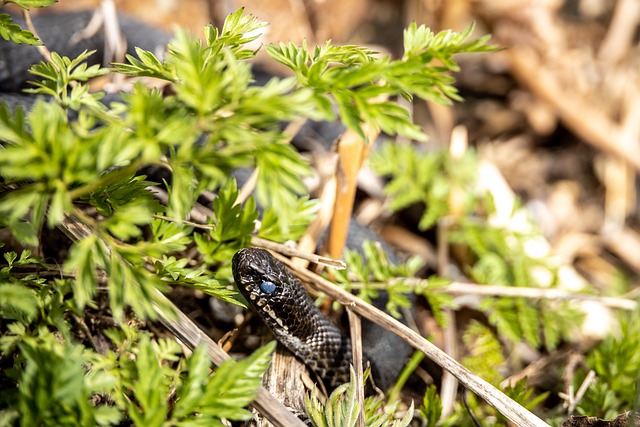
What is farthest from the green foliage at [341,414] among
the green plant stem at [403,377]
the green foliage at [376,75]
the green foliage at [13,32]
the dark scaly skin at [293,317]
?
the green foliage at [13,32]

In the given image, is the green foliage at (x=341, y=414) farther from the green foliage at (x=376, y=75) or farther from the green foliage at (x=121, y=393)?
the green foliage at (x=376, y=75)

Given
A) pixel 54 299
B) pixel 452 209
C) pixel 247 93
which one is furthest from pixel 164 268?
pixel 452 209

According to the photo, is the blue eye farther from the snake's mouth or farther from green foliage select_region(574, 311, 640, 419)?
green foliage select_region(574, 311, 640, 419)

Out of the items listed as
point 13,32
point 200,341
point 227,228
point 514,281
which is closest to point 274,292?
point 227,228

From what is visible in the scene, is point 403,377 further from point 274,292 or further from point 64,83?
point 64,83

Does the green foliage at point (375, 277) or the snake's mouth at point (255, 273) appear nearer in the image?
the snake's mouth at point (255, 273)

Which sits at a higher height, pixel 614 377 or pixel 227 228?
pixel 227 228
